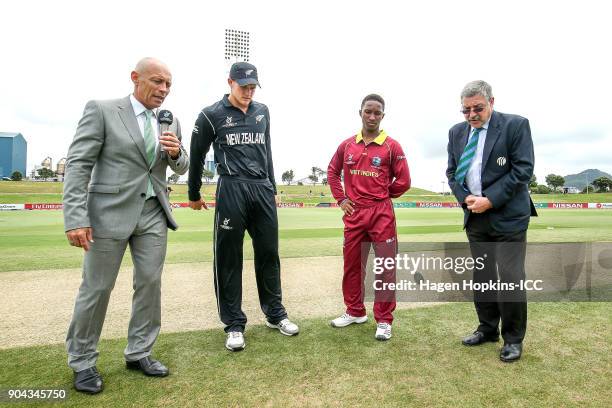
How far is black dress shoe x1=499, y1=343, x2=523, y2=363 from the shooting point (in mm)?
3312

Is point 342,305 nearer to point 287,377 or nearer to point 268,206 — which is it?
point 268,206

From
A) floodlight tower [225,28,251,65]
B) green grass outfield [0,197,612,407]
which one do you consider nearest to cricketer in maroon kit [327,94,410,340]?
green grass outfield [0,197,612,407]

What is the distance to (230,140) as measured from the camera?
13.0ft

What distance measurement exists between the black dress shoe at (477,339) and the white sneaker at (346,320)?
1.09 metres

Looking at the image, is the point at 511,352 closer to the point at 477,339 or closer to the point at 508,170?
the point at 477,339

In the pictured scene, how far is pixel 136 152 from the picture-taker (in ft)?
10.3

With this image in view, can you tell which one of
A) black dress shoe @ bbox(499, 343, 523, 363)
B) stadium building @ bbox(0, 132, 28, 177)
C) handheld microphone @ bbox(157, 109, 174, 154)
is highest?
stadium building @ bbox(0, 132, 28, 177)

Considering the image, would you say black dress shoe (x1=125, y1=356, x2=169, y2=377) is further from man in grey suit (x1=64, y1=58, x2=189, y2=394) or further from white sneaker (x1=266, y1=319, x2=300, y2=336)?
white sneaker (x1=266, y1=319, x2=300, y2=336)

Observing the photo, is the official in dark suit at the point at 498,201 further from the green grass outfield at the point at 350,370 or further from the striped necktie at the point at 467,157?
the green grass outfield at the point at 350,370

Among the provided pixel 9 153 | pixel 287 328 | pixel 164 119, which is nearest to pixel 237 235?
pixel 287 328

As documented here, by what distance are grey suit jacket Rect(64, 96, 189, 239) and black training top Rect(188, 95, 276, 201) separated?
0.84 m

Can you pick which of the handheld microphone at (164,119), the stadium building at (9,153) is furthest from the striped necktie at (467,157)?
the stadium building at (9,153)

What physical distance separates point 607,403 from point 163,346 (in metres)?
3.47

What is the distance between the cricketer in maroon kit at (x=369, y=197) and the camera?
425 centimetres
